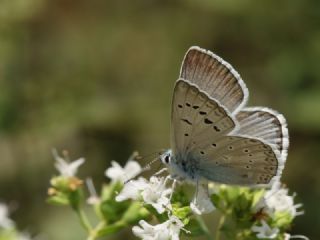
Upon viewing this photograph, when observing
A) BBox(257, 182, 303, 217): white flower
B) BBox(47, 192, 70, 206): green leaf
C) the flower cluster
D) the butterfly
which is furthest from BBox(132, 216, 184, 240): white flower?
BBox(47, 192, 70, 206): green leaf

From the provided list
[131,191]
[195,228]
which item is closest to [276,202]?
[195,228]

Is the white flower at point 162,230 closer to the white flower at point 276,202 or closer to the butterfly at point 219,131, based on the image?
the butterfly at point 219,131

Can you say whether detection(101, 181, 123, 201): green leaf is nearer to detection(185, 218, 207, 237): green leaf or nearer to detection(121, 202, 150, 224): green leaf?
detection(121, 202, 150, 224): green leaf

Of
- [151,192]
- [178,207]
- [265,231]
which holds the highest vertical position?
[151,192]

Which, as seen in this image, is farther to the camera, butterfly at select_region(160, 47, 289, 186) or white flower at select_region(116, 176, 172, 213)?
white flower at select_region(116, 176, 172, 213)

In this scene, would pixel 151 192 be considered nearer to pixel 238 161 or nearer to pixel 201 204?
pixel 201 204

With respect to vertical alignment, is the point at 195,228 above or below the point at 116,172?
below

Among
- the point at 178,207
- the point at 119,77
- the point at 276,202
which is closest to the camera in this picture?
the point at 178,207
